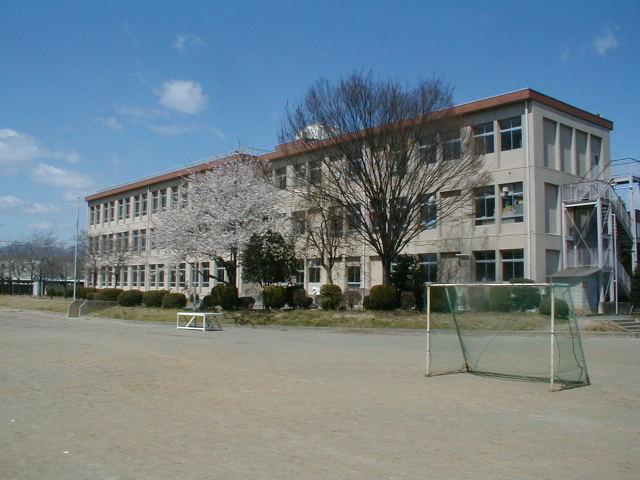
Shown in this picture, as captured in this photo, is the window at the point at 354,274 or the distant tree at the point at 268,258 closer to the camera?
the distant tree at the point at 268,258

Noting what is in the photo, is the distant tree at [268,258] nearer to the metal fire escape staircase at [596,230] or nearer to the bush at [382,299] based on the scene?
the bush at [382,299]

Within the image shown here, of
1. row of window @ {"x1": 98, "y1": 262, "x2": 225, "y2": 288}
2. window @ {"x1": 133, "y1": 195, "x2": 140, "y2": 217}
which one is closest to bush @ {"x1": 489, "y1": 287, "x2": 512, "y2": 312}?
row of window @ {"x1": 98, "y1": 262, "x2": 225, "y2": 288}

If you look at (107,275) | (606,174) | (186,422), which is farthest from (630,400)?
(107,275)

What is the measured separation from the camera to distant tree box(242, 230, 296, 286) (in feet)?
103

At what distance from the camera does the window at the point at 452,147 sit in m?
26.6

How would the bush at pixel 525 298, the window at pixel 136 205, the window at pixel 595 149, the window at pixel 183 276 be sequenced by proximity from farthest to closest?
1. the window at pixel 136 205
2. the window at pixel 183 276
3. the window at pixel 595 149
4. the bush at pixel 525 298

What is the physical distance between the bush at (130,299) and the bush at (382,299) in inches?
697

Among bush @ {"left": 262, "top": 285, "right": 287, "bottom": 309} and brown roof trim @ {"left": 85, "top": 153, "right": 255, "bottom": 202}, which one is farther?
brown roof trim @ {"left": 85, "top": 153, "right": 255, "bottom": 202}

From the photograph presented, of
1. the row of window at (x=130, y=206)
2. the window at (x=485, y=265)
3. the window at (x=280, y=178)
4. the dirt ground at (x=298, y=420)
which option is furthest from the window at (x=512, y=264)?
the row of window at (x=130, y=206)

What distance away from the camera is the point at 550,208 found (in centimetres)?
3192

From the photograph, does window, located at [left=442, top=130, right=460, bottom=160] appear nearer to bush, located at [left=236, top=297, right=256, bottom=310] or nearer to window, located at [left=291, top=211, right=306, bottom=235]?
window, located at [left=291, top=211, right=306, bottom=235]

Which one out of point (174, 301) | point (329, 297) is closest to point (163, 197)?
point (174, 301)

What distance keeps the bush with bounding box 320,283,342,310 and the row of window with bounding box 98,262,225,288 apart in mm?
20251

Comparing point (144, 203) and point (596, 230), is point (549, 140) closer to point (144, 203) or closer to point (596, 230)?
point (596, 230)
